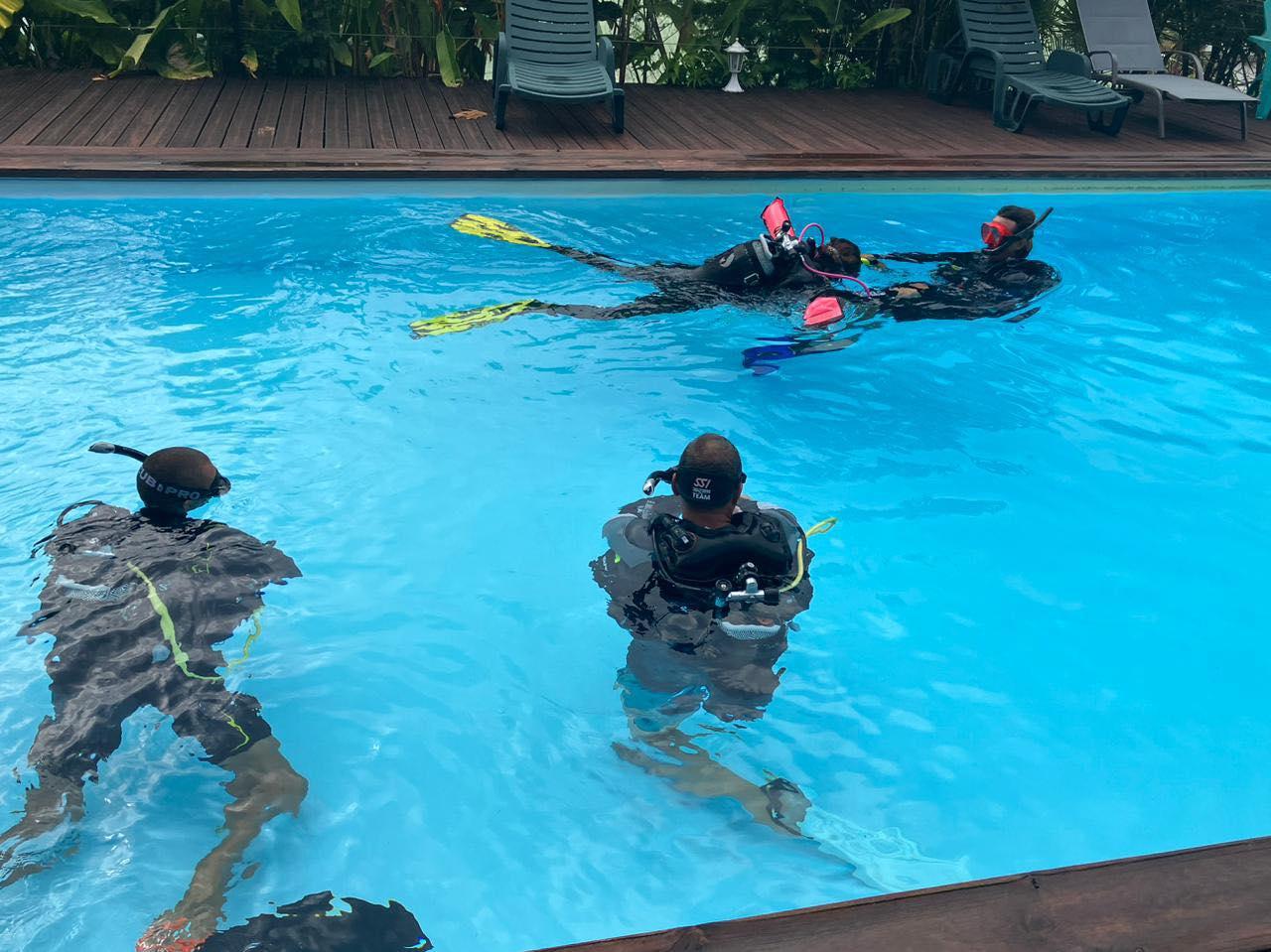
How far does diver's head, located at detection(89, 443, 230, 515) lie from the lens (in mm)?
3523

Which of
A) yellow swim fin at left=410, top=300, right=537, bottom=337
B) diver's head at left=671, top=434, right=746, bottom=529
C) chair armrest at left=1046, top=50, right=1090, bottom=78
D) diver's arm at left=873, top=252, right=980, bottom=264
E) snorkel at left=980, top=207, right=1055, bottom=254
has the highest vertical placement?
chair armrest at left=1046, top=50, right=1090, bottom=78

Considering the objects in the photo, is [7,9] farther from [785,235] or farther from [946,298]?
[946,298]

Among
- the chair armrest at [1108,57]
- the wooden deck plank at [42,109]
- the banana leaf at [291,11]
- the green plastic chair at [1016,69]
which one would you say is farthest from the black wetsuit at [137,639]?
the chair armrest at [1108,57]

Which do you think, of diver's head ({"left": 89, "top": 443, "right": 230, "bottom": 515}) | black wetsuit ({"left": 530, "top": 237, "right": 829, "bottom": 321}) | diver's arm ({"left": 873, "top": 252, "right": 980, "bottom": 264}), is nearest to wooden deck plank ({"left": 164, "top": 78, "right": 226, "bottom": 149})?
black wetsuit ({"left": 530, "top": 237, "right": 829, "bottom": 321})

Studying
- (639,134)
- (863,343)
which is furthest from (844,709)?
(639,134)

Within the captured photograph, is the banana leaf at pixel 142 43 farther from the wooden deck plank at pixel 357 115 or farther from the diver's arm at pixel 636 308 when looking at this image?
the diver's arm at pixel 636 308

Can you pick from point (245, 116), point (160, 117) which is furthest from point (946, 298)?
point (160, 117)

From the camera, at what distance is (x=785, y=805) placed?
12.9 ft

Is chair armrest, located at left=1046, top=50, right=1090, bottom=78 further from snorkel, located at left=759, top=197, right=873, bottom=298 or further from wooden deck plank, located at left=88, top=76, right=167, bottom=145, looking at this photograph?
wooden deck plank, located at left=88, top=76, right=167, bottom=145

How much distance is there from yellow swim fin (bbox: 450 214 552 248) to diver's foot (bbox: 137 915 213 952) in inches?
221

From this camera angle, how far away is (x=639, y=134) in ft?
33.7

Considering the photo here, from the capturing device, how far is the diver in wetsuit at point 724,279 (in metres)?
6.75

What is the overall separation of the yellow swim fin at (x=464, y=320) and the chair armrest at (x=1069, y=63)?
7.29m

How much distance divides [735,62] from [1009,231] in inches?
219
